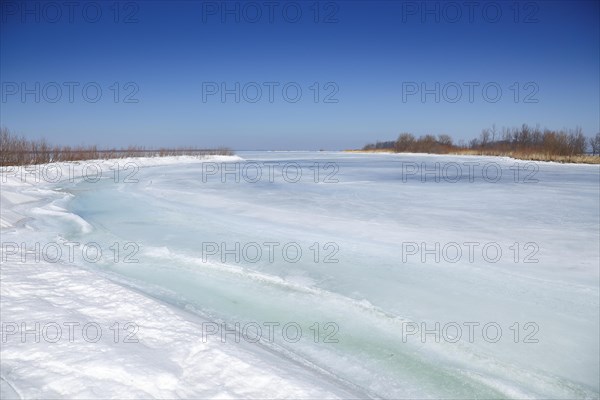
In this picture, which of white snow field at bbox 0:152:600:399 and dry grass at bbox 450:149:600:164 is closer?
white snow field at bbox 0:152:600:399

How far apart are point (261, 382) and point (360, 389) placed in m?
0.51

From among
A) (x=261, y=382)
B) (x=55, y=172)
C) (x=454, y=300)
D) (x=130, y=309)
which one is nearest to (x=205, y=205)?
(x=130, y=309)

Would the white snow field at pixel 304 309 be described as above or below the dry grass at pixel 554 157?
below

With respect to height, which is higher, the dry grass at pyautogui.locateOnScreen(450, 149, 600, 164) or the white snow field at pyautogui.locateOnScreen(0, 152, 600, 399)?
the dry grass at pyautogui.locateOnScreen(450, 149, 600, 164)

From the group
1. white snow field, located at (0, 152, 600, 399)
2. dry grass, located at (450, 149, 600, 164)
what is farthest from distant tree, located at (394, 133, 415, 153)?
white snow field, located at (0, 152, 600, 399)

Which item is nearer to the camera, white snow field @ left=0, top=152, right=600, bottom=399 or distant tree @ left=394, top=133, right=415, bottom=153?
white snow field @ left=0, top=152, right=600, bottom=399

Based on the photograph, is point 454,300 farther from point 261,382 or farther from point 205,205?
point 205,205

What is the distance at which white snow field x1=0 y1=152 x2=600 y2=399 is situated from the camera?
1.66m

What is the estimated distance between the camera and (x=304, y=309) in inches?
105

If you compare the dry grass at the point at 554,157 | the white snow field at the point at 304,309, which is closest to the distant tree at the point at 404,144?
the dry grass at the point at 554,157

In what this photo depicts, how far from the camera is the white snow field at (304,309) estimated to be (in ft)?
5.44

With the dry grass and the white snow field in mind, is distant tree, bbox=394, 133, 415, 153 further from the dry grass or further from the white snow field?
the white snow field

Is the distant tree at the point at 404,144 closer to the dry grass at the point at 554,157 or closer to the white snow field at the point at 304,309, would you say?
the dry grass at the point at 554,157

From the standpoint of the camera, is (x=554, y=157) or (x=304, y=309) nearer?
(x=304, y=309)
